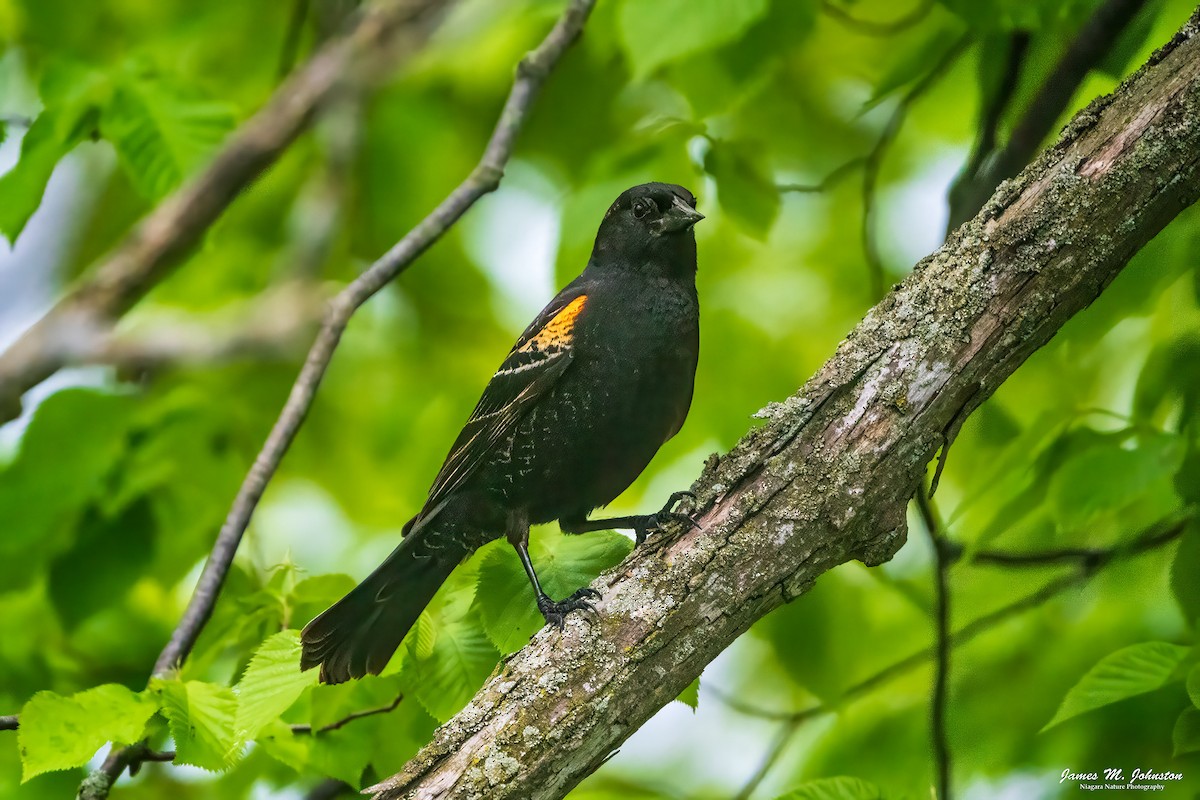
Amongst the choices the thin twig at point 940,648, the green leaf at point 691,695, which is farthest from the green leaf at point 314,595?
the thin twig at point 940,648

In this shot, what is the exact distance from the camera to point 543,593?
12.0 ft

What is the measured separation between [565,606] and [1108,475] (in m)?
2.13

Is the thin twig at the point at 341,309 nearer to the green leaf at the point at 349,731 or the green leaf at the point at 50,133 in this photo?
the green leaf at the point at 349,731

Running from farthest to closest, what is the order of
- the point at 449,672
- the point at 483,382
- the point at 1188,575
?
the point at 483,382 → the point at 449,672 → the point at 1188,575

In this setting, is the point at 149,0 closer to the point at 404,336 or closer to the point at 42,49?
the point at 42,49

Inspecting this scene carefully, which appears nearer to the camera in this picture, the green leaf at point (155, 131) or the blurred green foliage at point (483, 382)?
the blurred green foliage at point (483, 382)

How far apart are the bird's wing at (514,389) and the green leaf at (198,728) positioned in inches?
46.6

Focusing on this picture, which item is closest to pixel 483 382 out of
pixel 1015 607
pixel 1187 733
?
pixel 1015 607

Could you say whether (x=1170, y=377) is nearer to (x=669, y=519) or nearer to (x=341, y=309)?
(x=669, y=519)

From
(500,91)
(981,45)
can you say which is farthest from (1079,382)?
(500,91)

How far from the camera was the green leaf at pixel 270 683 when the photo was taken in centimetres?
324

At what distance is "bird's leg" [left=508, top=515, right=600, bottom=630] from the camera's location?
321 cm

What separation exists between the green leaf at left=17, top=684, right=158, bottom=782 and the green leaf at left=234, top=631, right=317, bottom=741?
0.96 ft

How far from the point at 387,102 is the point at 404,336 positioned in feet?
5.02
